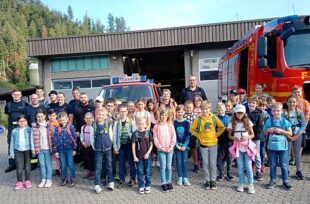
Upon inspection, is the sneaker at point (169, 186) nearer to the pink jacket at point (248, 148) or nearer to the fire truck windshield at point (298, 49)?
the pink jacket at point (248, 148)

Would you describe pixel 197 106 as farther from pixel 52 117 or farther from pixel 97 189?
pixel 52 117

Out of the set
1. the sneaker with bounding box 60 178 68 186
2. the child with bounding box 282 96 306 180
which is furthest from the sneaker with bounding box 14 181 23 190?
the child with bounding box 282 96 306 180

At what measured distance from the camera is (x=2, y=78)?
8612 centimetres

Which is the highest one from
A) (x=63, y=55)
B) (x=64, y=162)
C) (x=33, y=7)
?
(x=33, y=7)

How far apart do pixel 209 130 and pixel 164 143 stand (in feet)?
2.82

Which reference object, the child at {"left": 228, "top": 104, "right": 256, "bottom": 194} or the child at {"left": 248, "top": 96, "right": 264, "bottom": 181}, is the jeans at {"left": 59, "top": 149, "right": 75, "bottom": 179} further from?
the child at {"left": 248, "top": 96, "right": 264, "bottom": 181}

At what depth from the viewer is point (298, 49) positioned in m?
7.35

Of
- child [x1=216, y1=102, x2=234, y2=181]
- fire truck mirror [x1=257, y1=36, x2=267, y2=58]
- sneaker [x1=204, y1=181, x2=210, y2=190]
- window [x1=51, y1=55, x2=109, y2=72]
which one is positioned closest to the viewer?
sneaker [x1=204, y1=181, x2=210, y2=190]

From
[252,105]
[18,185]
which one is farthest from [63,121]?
[252,105]

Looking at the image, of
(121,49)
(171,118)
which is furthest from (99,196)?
(121,49)

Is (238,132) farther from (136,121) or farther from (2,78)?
(2,78)

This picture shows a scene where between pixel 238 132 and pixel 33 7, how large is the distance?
Result: 152043 millimetres

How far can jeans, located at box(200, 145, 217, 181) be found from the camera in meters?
6.23

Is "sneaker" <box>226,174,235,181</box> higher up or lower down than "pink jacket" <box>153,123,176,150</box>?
lower down
